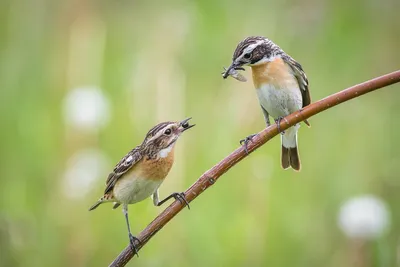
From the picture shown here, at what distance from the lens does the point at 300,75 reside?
19.5 feet

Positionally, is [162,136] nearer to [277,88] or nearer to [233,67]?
[233,67]

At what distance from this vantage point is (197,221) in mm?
7754

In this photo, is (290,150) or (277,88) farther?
(290,150)

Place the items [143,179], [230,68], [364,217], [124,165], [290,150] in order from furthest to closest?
1. [364,217]
2. [290,150]
3. [124,165]
4. [143,179]
5. [230,68]

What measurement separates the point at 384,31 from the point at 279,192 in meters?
3.23

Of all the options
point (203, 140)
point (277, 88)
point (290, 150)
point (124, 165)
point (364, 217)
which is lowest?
point (364, 217)

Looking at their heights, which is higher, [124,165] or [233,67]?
[233,67]

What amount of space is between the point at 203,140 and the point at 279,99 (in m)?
2.91

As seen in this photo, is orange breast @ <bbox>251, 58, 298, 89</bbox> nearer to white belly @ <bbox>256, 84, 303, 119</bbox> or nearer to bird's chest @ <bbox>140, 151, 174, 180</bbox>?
white belly @ <bbox>256, 84, 303, 119</bbox>

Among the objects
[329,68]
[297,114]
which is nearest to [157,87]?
[329,68]

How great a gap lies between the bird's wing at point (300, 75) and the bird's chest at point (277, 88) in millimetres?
36

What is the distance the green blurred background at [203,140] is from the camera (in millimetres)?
7410

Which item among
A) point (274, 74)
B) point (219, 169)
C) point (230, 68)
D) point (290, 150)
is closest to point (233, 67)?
point (230, 68)

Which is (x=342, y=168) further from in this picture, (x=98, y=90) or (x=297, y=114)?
(x=297, y=114)
